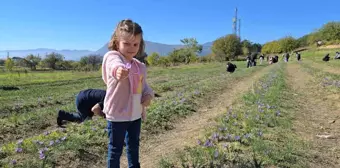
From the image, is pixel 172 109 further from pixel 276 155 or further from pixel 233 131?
pixel 276 155

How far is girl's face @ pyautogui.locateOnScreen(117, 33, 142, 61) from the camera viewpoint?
362cm

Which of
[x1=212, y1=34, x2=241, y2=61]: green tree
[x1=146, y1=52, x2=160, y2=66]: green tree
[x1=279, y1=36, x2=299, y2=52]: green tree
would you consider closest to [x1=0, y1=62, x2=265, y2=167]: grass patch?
[x1=146, y1=52, x2=160, y2=66]: green tree

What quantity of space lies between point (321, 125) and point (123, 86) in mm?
6435

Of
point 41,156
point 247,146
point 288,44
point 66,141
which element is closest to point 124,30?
point 41,156

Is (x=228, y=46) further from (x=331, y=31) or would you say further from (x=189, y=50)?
(x=331, y=31)

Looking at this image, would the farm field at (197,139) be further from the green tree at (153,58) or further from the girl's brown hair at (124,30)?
the green tree at (153,58)

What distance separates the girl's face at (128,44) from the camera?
362 cm

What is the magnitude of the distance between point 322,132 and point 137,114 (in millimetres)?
5396

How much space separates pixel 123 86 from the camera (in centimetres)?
371

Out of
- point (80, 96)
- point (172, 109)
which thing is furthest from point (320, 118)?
point (80, 96)

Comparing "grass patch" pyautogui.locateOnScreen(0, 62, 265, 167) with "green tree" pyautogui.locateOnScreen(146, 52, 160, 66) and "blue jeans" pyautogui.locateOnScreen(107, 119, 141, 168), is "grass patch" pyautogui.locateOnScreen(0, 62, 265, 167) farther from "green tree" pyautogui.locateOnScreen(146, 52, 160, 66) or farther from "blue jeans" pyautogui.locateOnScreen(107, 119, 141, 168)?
"green tree" pyautogui.locateOnScreen(146, 52, 160, 66)

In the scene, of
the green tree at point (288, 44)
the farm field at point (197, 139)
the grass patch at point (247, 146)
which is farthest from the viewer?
the green tree at point (288, 44)

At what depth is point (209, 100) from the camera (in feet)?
42.2

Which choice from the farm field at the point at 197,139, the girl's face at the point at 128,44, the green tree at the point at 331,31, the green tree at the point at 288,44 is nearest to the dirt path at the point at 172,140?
the farm field at the point at 197,139
